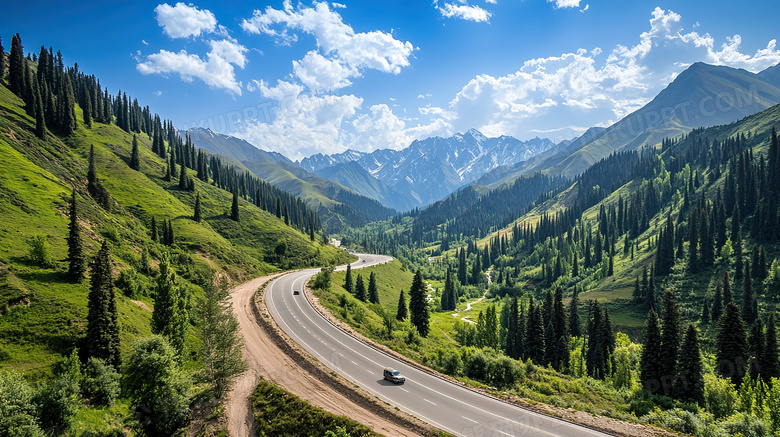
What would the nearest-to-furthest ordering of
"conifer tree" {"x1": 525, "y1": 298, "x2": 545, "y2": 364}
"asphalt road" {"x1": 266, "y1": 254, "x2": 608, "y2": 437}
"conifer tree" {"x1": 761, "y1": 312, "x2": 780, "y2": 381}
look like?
1. "asphalt road" {"x1": 266, "y1": 254, "x2": 608, "y2": 437}
2. "conifer tree" {"x1": 761, "y1": 312, "x2": 780, "y2": 381}
3. "conifer tree" {"x1": 525, "y1": 298, "x2": 545, "y2": 364}

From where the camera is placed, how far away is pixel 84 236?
50.8 metres

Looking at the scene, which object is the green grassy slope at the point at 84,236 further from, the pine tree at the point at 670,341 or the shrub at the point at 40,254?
the pine tree at the point at 670,341

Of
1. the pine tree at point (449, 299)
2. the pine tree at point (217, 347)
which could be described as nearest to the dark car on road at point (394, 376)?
the pine tree at point (217, 347)

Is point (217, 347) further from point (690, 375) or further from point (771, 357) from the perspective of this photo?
point (771, 357)

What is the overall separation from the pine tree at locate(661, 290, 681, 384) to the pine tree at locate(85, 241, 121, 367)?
7616cm

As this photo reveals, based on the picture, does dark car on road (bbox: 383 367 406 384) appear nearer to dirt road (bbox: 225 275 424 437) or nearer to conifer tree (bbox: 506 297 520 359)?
dirt road (bbox: 225 275 424 437)

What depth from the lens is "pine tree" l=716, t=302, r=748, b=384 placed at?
57125 millimetres

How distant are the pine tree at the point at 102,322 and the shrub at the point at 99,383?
1.74 m

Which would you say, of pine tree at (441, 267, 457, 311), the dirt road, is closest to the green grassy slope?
the dirt road

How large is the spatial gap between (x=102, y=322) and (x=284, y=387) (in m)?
19.5

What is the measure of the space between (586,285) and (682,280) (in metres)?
42.2

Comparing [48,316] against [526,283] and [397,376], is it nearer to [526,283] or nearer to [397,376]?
[397,376]

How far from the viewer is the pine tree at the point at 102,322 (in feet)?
112

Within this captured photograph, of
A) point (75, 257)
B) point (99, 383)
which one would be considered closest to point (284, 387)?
point (99, 383)
